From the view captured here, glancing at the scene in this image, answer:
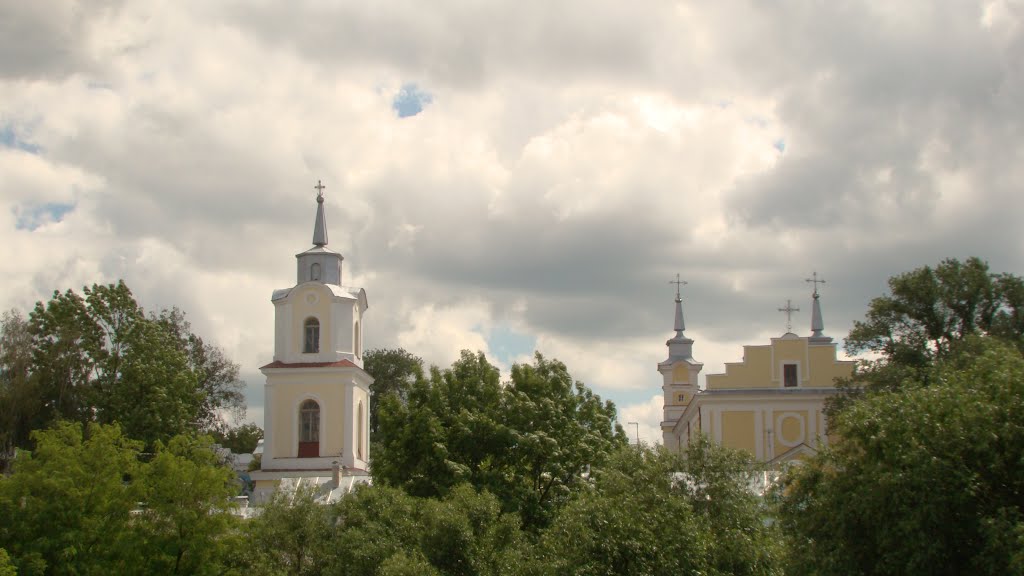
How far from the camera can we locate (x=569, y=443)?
139 ft

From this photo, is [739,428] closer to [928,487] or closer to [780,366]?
[780,366]

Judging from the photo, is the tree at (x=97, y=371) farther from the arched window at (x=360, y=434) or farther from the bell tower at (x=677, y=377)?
the bell tower at (x=677, y=377)

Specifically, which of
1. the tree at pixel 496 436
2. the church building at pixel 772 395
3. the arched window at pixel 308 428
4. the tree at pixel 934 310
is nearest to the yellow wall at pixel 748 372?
the church building at pixel 772 395

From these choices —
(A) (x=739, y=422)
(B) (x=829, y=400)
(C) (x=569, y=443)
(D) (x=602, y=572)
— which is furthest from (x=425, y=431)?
(A) (x=739, y=422)

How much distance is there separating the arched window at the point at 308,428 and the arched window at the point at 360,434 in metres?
2.02

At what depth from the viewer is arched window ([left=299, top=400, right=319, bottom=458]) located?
60.6m

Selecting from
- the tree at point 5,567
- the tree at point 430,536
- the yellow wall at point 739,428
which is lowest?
the tree at point 5,567

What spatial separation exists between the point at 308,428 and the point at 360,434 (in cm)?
301

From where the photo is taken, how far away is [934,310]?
54.8 m

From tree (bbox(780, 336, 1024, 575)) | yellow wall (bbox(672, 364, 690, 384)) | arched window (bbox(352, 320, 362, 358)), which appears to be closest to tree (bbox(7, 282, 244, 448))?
arched window (bbox(352, 320, 362, 358))

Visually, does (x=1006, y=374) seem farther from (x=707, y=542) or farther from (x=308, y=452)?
(x=308, y=452)

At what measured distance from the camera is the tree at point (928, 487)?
22.0 meters

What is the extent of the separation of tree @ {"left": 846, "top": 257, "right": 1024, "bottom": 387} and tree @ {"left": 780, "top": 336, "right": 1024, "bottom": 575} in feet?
98.1

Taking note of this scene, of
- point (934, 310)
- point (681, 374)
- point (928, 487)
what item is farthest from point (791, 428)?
point (928, 487)
